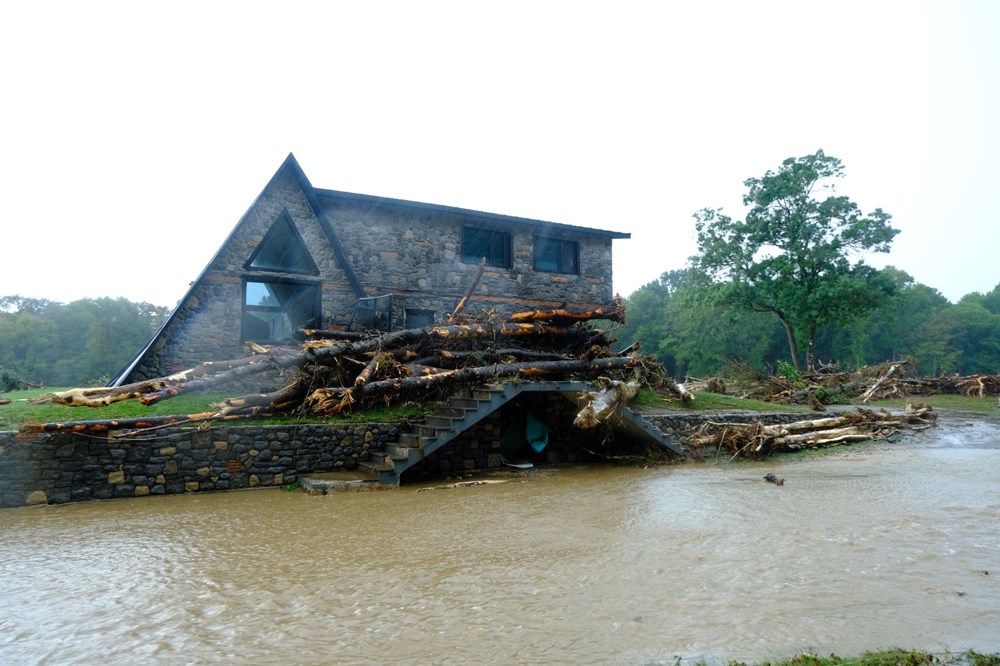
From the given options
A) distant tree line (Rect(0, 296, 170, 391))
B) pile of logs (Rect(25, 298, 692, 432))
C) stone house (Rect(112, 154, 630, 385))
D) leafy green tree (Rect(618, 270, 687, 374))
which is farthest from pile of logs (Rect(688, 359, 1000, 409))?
distant tree line (Rect(0, 296, 170, 391))

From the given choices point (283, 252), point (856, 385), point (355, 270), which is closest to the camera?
point (283, 252)

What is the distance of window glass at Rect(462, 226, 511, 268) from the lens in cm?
2030

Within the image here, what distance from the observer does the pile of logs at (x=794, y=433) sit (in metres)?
15.9

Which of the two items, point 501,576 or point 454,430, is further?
point 454,430

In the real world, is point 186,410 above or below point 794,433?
above

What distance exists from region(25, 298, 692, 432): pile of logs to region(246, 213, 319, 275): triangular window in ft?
7.98

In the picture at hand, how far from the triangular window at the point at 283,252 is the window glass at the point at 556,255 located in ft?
25.9

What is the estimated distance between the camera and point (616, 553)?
721 cm

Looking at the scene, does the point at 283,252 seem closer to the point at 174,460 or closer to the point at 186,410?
the point at 186,410

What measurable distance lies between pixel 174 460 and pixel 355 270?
27.4 feet

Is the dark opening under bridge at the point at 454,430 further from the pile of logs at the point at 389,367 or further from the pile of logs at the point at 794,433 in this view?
the pile of logs at the point at 794,433

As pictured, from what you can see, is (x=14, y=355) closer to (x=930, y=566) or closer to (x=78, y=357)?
(x=78, y=357)

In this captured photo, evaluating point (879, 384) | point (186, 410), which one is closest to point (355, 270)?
point (186, 410)

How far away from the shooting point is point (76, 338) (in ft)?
131
